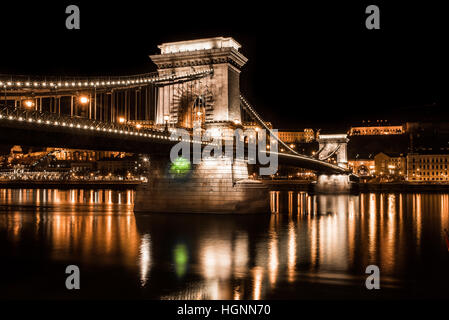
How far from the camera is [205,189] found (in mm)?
30500

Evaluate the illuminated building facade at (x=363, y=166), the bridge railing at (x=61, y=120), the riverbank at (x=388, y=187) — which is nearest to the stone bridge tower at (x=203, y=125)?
the bridge railing at (x=61, y=120)

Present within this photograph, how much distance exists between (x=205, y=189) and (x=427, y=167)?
89089 mm

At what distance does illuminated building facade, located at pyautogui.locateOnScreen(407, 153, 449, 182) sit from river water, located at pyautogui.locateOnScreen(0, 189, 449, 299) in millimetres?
82710

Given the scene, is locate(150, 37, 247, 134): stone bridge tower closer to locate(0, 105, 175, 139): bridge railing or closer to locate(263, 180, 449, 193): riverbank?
locate(0, 105, 175, 139): bridge railing

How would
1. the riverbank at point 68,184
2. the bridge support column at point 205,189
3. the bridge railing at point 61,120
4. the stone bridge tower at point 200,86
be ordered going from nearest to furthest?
the bridge railing at point 61,120 → the bridge support column at point 205,189 → the stone bridge tower at point 200,86 → the riverbank at point 68,184

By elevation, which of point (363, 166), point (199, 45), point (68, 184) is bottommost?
point (68, 184)

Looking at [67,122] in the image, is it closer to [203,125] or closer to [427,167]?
[203,125]

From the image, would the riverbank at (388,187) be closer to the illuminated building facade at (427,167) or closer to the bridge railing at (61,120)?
the illuminated building facade at (427,167)

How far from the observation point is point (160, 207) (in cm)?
3156

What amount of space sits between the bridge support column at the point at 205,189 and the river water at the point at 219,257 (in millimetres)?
1068

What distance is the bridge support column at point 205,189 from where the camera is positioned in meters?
30.2

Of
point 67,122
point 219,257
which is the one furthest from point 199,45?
point 219,257

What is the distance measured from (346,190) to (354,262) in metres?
56.2

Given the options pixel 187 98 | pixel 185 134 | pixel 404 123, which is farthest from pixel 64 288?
pixel 404 123
